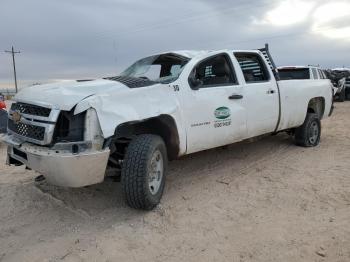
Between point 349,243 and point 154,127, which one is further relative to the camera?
point 154,127

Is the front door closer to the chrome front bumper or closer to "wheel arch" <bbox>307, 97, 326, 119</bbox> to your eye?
the chrome front bumper

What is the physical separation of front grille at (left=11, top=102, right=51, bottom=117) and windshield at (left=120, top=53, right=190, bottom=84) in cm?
148

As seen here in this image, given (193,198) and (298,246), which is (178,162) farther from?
(298,246)

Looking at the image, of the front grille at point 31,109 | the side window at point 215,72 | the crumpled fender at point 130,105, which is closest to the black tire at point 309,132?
the side window at point 215,72

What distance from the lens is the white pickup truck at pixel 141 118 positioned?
13.5 feet

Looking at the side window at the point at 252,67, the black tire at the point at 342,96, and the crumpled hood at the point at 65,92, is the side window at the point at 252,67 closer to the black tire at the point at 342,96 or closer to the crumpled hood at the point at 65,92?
the crumpled hood at the point at 65,92

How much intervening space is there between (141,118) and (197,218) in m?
1.22

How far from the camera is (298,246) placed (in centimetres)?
375

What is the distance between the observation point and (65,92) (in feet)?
14.2

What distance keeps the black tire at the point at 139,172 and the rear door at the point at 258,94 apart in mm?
2129

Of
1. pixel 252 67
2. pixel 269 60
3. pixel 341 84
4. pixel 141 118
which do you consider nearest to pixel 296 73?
pixel 269 60

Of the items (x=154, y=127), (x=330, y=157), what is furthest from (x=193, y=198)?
(x=330, y=157)

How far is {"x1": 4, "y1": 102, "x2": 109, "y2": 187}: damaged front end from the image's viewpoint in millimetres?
4059

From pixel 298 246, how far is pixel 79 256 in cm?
195
